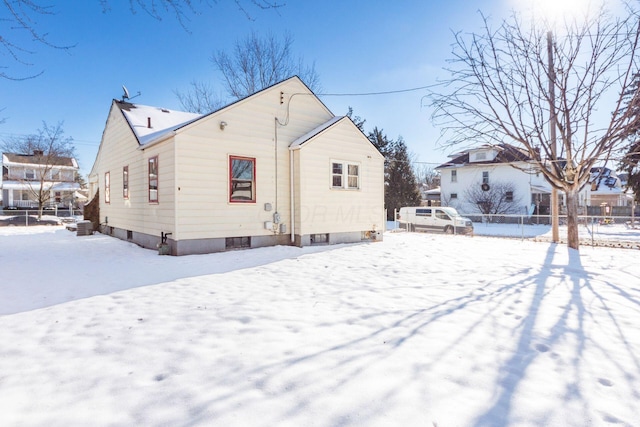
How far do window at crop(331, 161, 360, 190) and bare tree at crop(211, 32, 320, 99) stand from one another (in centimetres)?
1331

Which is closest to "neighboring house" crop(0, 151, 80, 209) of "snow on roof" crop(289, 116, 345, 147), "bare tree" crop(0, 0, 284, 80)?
"snow on roof" crop(289, 116, 345, 147)

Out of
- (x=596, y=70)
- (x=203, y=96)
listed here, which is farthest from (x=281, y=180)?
(x=203, y=96)

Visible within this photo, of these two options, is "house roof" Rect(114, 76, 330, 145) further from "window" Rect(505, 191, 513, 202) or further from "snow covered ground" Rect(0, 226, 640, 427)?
"window" Rect(505, 191, 513, 202)

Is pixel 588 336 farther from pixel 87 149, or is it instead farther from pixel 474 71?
pixel 87 149

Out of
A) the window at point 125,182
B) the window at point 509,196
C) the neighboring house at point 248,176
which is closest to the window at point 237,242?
the neighboring house at point 248,176

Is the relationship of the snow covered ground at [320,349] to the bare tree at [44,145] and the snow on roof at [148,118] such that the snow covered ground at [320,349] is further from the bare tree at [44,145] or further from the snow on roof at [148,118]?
the bare tree at [44,145]

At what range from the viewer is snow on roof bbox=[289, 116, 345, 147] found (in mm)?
10383

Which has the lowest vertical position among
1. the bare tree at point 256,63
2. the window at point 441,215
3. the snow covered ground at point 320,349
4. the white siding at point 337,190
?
the snow covered ground at point 320,349

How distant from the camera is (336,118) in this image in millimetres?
11375

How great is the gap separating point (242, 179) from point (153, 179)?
2.73 meters

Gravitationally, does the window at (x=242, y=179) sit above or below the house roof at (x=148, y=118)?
below

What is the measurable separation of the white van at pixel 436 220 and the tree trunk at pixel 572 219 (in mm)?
7763

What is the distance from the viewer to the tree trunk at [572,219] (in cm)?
989

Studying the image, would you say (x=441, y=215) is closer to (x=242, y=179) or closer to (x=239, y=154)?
(x=242, y=179)
